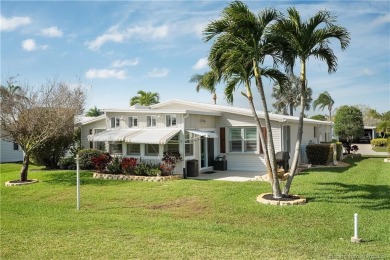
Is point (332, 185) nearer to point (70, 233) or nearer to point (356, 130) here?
point (70, 233)

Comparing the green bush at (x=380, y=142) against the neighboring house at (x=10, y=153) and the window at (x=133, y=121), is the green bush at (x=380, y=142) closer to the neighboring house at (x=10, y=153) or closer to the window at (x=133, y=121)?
the window at (x=133, y=121)

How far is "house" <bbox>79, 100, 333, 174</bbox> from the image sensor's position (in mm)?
20875

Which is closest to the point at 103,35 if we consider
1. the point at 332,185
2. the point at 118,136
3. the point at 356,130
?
the point at 118,136

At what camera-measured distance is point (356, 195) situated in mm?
14078

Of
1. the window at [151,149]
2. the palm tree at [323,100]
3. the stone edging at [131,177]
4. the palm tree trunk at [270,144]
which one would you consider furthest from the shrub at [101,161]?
the palm tree at [323,100]

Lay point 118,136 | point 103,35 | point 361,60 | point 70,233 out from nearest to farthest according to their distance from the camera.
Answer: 1. point 70,233
2. point 103,35
3. point 361,60
4. point 118,136

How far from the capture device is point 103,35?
55.3ft

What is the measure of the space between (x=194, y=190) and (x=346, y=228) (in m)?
Result: 7.34

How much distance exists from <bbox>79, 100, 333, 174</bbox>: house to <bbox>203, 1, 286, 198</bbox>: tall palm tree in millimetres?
6751

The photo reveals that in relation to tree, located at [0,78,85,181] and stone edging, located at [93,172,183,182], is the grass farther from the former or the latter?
tree, located at [0,78,85,181]

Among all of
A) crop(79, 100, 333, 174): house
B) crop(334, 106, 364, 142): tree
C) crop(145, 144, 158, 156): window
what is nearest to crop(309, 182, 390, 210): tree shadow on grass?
crop(79, 100, 333, 174): house

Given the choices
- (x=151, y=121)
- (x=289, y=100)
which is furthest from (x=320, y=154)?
(x=289, y=100)

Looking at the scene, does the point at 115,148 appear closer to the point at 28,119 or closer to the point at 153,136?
the point at 153,136

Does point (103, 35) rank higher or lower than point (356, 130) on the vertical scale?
higher
